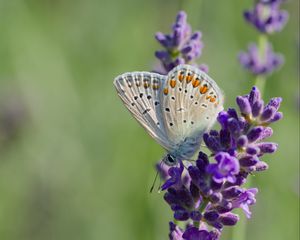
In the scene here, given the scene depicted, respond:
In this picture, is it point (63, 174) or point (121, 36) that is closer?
point (63, 174)

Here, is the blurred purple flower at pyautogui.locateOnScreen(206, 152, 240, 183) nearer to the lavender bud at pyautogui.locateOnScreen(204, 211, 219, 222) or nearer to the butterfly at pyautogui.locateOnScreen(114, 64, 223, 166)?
the lavender bud at pyautogui.locateOnScreen(204, 211, 219, 222)

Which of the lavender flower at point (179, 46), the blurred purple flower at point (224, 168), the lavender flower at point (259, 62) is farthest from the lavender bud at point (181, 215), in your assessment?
the lavender flower at point (259, 62)

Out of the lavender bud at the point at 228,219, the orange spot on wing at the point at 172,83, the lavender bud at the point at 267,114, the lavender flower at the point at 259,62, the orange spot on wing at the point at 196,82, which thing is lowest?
the lavender bud at the point at 228,219

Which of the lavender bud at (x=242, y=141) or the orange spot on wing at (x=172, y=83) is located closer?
the lavender bud at (x=242, y=141)

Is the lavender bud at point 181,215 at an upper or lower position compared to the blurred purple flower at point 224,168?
lower

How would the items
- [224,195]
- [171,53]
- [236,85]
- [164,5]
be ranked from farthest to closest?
[164,5] → [236,85] → [171,53] → [224,195]

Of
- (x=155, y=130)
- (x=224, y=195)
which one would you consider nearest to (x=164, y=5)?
(x=155, y=130)

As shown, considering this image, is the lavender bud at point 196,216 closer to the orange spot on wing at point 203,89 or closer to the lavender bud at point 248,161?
the lavender bud at point 248,161

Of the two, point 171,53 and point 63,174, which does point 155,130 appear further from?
point 63,174

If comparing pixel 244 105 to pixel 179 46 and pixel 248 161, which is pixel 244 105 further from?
pixel 179 46
